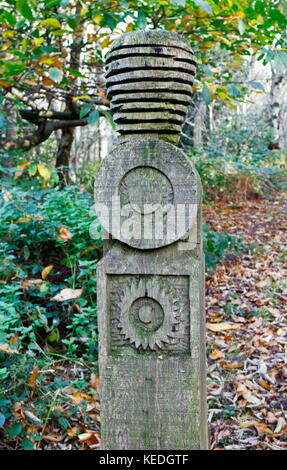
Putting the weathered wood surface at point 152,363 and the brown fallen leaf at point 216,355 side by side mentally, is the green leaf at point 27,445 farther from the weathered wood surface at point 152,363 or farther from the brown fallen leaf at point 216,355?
the brown fallen leaf at point 216,355

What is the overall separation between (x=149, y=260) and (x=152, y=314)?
6.5 inches

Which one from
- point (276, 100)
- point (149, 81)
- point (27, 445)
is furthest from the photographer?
point (276, 100)

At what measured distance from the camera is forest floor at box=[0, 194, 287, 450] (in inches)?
85.4

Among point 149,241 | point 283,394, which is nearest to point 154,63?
point 149,241

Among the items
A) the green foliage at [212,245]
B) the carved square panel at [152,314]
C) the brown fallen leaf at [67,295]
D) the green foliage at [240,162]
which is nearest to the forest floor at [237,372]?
the green foliage at [212,245]

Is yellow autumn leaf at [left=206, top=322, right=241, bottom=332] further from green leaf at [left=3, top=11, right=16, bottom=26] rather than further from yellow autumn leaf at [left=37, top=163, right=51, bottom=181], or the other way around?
green leaf at [left=3, top=11, right=16, bottom=26]

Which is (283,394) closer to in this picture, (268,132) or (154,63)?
(154,63)

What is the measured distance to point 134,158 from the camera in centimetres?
127

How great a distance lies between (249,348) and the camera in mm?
2992

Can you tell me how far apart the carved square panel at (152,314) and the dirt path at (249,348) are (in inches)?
44.5

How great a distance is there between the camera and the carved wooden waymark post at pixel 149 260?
1.26m

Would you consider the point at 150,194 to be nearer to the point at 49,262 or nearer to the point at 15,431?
the point at 15,431

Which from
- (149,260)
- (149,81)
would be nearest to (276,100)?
(149,81)
